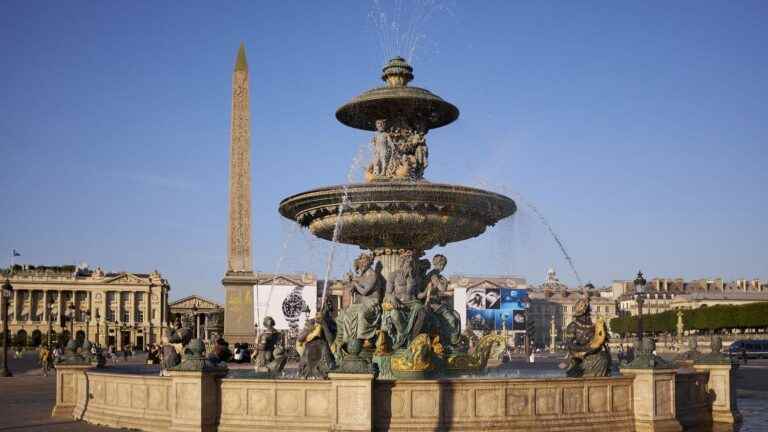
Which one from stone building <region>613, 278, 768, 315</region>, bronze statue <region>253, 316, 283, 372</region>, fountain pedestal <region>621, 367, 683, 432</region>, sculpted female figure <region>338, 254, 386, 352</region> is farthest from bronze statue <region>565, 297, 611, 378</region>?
stone building <region>613, 278, 768, 315</region>

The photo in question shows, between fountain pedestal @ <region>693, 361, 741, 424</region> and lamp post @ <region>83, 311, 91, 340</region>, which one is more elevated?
fountain pedestal @ <region>693, 361, 741, 424</region>

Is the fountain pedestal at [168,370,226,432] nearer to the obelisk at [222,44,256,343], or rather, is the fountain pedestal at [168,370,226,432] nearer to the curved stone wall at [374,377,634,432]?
the curved stone wall at [374,377,634,432]

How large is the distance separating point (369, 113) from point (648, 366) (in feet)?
22.9

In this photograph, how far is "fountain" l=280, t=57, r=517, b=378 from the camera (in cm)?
1349

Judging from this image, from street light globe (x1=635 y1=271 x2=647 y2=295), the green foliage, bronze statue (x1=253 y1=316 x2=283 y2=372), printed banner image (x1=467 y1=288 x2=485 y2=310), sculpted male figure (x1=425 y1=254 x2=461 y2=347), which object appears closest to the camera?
sculpted male figure (x1=425 y1=254 x2=461 y2=347)

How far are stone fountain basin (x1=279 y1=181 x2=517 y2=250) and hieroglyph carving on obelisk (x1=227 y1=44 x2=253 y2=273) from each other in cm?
3481

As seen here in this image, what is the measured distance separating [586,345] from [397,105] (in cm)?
531

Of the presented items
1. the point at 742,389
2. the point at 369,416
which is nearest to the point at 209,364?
the point at 369,416

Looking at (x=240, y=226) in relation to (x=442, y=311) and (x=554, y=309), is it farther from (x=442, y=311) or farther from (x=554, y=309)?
(x=554, y=309)

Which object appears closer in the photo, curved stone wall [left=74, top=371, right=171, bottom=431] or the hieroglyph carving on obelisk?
curved stone wall [left=74, top=371, right=171, bottom=431]

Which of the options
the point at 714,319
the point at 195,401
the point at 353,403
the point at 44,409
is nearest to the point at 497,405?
the point at 353,403

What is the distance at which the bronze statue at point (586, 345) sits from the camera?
11930mm

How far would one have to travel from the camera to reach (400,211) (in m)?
13.7

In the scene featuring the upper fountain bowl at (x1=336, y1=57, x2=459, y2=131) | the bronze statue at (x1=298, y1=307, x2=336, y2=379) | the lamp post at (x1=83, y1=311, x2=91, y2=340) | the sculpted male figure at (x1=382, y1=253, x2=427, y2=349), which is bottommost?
the lamp post at (x1=83, y1=311, x2=91, y2=340)
